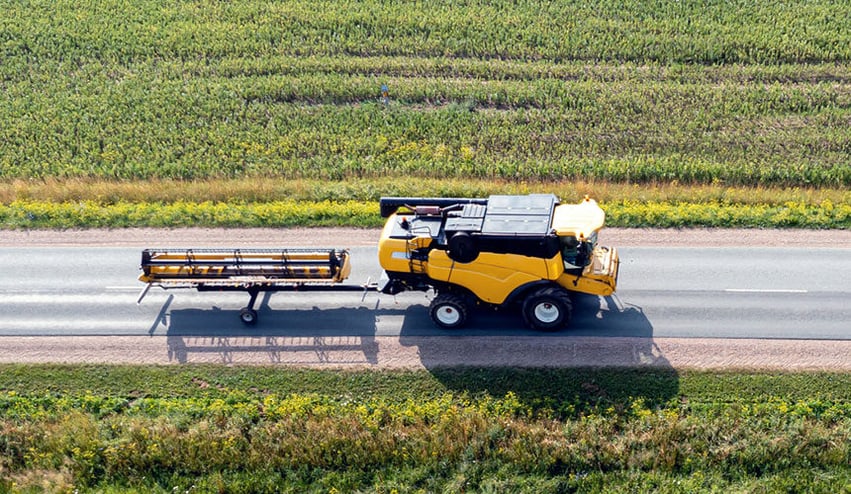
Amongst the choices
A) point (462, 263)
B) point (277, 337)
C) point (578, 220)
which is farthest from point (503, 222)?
point (277, 337)

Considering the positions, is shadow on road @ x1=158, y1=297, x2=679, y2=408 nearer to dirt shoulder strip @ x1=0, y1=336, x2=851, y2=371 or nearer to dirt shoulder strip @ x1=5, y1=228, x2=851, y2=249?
dirt shoulder strip @ x1=0, y1=336, x2=851, y2=371

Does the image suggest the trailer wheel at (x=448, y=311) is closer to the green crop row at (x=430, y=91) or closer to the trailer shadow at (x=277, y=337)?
the trailer shadow at (x=277, y=337)

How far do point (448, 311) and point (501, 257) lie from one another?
210cm

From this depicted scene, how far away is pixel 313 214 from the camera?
23.5 metres

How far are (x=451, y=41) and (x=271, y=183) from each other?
14.3 metres

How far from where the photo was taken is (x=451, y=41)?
117 ft

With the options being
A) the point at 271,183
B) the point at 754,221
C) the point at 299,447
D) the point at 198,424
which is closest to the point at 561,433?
the point at 299,447

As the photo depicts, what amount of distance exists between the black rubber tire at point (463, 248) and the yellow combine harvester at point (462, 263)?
2 cm

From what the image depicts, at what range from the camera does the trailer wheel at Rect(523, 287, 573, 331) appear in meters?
17.0

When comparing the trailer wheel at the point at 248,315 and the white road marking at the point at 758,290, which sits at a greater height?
the white road marking at the point at 758,290

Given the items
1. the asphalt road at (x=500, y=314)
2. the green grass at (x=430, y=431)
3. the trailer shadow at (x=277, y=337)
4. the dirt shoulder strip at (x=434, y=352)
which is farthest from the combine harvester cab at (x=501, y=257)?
the green grass at (x=430, y=431)

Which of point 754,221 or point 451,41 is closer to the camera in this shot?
point 754,221

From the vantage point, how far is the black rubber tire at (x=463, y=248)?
16.4 metres

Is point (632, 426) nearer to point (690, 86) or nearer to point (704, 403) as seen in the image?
point (704, 403)
